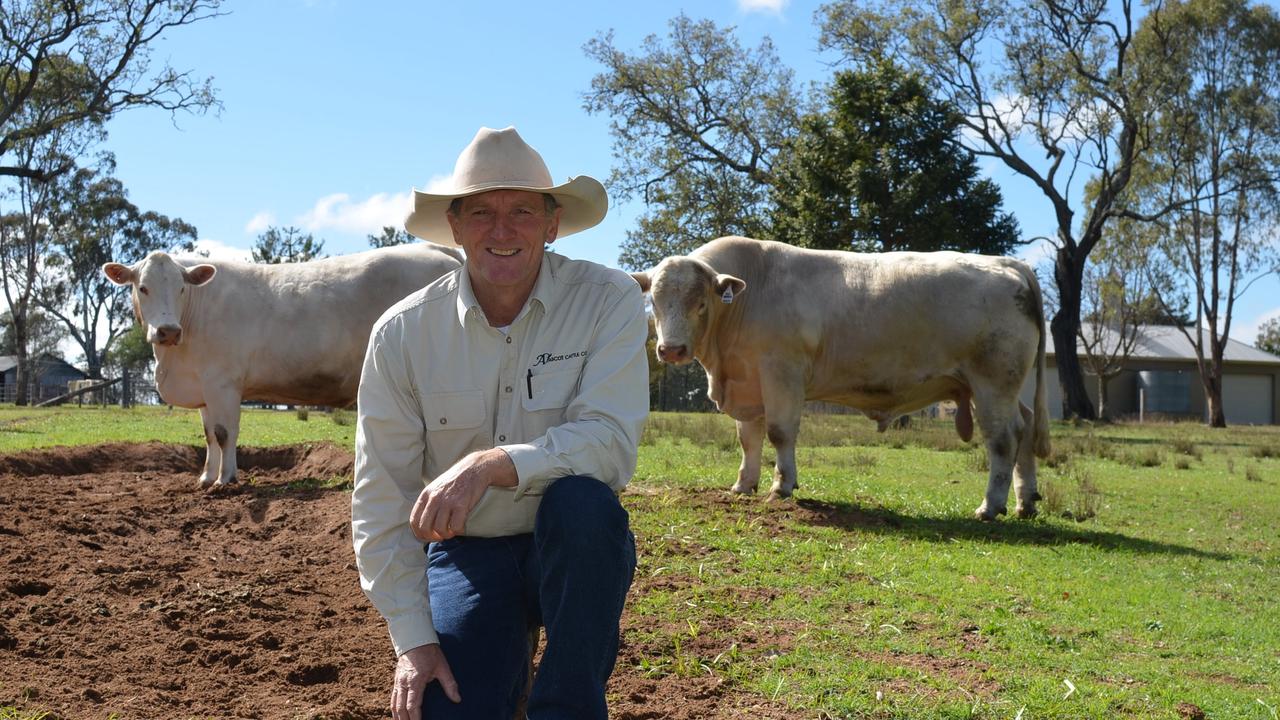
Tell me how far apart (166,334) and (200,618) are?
19.3ft

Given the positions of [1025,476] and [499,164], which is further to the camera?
[1025,476]

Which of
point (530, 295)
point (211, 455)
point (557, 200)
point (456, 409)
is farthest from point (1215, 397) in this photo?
point (456, 409)

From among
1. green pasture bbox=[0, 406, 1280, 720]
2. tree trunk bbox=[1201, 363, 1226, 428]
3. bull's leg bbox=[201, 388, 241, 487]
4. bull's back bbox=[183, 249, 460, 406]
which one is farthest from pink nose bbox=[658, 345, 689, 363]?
tree trunk bbox=[1201, 363, 1226, 428]

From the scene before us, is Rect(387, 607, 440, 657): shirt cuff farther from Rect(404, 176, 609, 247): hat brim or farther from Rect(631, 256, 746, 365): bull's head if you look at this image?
Rect(631, 256, 746, 365): bull's head

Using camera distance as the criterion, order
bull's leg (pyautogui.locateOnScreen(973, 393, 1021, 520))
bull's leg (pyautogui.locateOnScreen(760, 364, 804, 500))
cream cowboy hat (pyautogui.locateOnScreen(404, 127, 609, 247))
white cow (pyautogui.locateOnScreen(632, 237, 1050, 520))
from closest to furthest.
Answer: cream cowboy hat (pyautogui.locateOnScreen(404, 127, 609, 247)) < bull's leg (pyautogui.locateOnScreen(973, 393, 1021, 520)) < white cow (pyautogui.locateOnScreen(632, 237, 1050, 520)) < bull's leg (pyautogui.locateOnScreen(760, 364, 804, 500))

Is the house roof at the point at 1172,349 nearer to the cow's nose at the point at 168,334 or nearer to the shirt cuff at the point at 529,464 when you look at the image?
the cow's nose at the point at 168,334

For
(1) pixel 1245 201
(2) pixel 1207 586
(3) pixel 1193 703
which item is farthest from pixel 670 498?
(1) pixel 1245 201

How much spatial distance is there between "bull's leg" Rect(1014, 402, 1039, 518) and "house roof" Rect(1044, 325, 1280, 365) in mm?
44824

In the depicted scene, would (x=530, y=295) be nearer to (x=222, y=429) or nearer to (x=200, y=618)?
(x=200, y=618)

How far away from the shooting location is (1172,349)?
5697 centimetres

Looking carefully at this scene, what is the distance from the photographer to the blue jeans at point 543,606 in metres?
2.95

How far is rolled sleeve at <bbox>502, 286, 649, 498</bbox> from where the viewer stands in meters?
3.12

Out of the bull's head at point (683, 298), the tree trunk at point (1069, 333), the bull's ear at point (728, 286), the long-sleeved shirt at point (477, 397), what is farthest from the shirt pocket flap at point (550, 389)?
the tree trunk at point (1069, 333)

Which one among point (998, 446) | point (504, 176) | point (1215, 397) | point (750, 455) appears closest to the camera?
point (504, 176)
